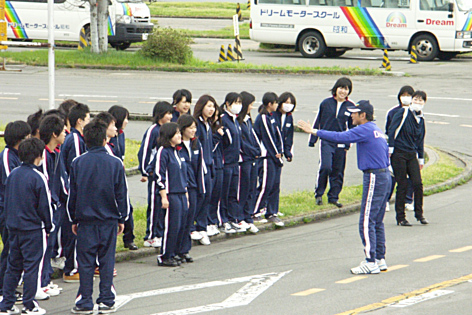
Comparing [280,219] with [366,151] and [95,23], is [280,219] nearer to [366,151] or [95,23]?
[366,151]

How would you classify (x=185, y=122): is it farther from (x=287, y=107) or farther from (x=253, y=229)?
(x=287, y=107)

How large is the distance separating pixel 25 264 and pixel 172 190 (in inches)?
84.7

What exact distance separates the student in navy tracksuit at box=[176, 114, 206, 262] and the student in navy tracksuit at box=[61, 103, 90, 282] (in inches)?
46.3

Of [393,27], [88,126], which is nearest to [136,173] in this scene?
[88,126]

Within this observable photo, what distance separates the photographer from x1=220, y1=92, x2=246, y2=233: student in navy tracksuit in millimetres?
10047

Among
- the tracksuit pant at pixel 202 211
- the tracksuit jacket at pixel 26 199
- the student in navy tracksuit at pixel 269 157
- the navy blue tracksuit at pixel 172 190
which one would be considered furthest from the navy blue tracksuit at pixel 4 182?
the student in navy tracksuit at pixel 269 157

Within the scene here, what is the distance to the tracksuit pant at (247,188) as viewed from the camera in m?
10.4

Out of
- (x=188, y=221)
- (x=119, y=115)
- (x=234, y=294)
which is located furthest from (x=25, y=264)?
(x=119, y=115)

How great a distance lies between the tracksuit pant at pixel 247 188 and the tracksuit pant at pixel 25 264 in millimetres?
3987

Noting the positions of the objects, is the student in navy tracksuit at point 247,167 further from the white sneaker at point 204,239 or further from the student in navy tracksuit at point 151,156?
the student in navy tracksuit at point 151,156

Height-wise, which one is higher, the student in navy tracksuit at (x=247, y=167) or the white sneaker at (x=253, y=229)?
the student in navy tracksuit at (x=247, y=167)

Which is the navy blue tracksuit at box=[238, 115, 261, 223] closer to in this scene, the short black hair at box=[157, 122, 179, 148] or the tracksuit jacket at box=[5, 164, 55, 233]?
the short black hair at box=[157, 122, 179, 148]

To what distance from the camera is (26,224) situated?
680 centimetres

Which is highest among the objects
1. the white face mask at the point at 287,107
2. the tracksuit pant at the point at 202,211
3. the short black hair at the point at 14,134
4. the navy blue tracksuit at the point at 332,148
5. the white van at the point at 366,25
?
the white van at the point at 366,25
